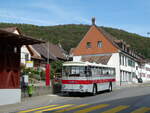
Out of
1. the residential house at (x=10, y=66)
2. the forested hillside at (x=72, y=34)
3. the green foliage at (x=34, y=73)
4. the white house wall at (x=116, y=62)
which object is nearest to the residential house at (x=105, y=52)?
the white house wall at (x=116, y=62)

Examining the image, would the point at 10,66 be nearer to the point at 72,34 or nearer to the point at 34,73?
the point at 34,73

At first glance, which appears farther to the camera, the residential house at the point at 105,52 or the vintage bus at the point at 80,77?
the residential house at the point at 105,52

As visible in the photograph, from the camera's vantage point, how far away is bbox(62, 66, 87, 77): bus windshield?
23.9 metres

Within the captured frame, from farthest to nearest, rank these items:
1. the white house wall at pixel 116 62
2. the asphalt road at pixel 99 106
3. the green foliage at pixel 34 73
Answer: the white house wall at pixel 116 62 < the green foliage at pixel 34 73 < the asphalt road at pixel 99 106

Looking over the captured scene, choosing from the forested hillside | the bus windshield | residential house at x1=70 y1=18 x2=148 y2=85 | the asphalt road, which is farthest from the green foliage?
the forested hillside

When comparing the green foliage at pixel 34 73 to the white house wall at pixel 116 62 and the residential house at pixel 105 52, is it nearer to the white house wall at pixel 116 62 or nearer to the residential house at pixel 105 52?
the residential house at pixel 105 52

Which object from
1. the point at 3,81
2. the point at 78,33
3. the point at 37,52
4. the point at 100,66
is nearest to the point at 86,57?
the point at 37,52

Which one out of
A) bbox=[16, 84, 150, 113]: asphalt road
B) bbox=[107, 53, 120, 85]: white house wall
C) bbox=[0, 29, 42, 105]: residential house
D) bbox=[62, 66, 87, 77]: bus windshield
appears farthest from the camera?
bbox=[107, 53, 120, 85]: white house wall

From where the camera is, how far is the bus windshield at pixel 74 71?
78.4 feet

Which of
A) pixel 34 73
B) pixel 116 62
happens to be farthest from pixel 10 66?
pixel 116 62

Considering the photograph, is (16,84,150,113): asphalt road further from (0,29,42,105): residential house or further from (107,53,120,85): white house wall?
(107,53,120,85): white house wall

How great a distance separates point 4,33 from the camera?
17.0m

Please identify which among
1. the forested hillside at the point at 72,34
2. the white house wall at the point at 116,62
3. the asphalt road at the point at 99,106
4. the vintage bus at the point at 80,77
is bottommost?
the asphalt road at the point at 99,106

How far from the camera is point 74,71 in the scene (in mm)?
24109
